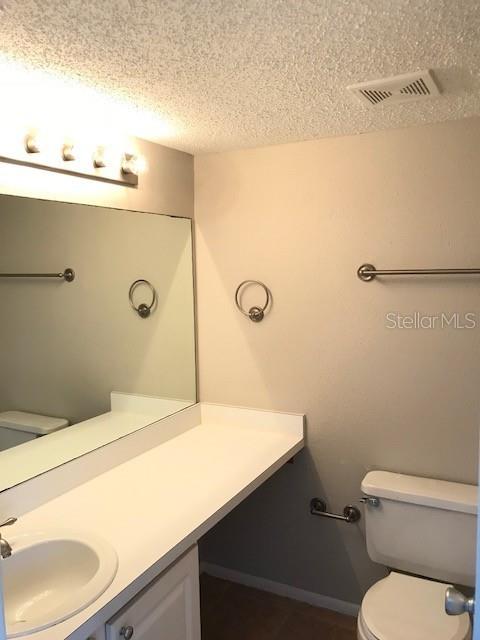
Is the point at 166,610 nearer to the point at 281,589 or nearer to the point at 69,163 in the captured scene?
the point at 281,589

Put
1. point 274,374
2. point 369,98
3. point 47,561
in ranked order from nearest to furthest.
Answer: point 47,561 < point 369,98 < point 274,374

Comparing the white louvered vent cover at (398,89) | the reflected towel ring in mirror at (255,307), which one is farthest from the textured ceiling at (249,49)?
the reflected towel ring in mirror at (255,307)

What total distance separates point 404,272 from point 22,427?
158 centimetres

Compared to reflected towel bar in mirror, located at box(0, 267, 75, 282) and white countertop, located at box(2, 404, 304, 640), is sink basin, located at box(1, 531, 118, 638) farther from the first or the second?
reflected towel bar in mirror, located at box(0, 267, 75, 282)

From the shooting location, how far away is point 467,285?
6.56 ft

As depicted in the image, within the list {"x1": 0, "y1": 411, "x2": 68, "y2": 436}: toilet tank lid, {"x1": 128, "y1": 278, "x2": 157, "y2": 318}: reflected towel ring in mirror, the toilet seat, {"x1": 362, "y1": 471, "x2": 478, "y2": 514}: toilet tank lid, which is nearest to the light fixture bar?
{"x1": 128, "y1": 278, "x2": 157, "y2": 318}: reflected towel ring in mirror

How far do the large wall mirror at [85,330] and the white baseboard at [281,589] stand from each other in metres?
0.94

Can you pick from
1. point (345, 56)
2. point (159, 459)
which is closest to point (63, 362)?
point (159, 459)

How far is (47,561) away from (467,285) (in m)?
Result: 1.77

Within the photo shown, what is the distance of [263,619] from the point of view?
2.40 meters

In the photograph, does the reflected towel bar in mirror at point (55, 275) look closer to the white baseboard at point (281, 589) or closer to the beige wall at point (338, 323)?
the beige wall at point (338, 323)

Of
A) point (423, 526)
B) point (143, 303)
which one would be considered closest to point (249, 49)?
point (143, 303)

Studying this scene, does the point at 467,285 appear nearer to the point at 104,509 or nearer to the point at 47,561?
the point at 104,509

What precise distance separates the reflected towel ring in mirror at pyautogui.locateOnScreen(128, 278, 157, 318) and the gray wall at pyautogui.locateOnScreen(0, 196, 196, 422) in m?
0.02
